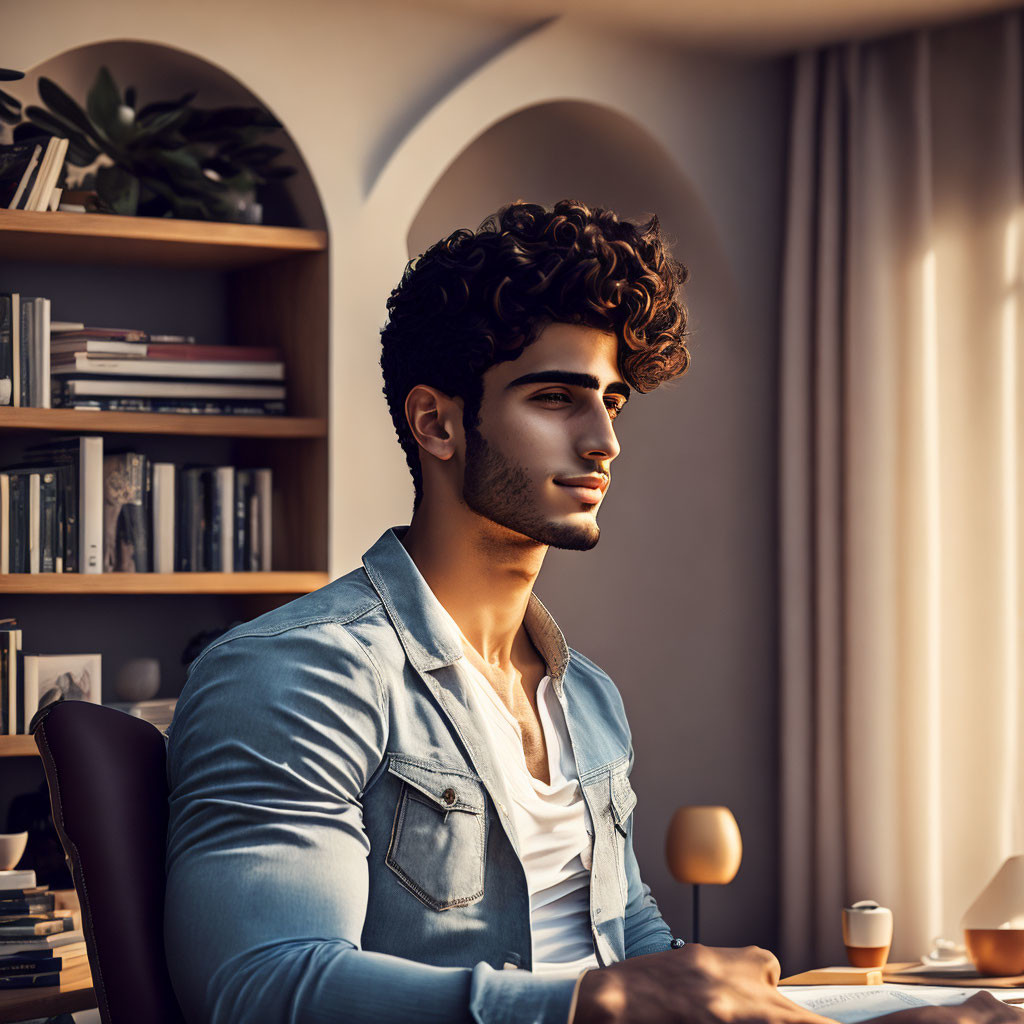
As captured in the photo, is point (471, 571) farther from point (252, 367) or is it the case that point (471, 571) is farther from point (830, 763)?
point (830, 763)

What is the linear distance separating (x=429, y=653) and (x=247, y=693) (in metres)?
0.24

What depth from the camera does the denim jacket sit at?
0.96 meters

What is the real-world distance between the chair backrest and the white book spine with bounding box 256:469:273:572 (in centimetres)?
185

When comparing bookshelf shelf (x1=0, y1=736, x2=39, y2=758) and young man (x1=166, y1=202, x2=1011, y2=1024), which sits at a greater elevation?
young man (x1=166, y1=202, x2=1011, y2=1024)

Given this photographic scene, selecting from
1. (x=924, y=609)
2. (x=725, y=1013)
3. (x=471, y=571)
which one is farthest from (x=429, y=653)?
(x=924, y=609)

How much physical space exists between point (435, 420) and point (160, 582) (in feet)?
5.02

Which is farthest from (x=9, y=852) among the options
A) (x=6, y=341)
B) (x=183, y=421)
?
(x=6, y=341)

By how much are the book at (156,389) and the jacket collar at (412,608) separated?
1558 mm

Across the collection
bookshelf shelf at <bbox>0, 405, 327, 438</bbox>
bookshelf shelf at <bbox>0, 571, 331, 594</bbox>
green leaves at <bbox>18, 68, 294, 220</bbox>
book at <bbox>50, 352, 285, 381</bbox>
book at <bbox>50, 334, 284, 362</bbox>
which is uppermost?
green leaves at <bbox>18, 68, 294, 220</bbox>

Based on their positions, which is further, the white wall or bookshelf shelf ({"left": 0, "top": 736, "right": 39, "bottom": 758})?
the white wall

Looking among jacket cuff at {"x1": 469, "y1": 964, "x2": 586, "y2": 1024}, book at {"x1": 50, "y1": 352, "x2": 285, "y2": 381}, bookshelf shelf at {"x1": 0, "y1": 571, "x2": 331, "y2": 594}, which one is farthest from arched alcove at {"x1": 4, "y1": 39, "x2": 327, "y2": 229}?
jacket cuff at {"x1": 469, "y1": 964, "x2": 586, "y2": 1024}

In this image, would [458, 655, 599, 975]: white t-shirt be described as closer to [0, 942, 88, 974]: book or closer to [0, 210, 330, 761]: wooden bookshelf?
[0, 942, 88, 974]: book

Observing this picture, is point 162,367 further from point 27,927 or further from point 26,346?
point 27,927

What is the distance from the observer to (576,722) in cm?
149
